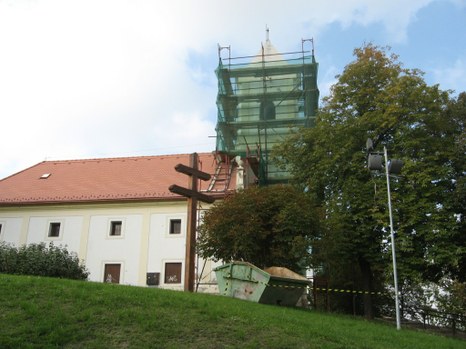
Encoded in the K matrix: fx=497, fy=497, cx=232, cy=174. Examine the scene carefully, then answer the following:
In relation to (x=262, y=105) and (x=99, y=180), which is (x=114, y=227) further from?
(x=262, y=105)

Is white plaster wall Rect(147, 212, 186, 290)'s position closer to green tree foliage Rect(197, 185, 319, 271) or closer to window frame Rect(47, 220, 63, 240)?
window frame Rect(47, 220, 63, 240)

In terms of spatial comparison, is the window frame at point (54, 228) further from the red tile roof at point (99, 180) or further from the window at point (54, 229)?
the red tile roof at point (99, 180)

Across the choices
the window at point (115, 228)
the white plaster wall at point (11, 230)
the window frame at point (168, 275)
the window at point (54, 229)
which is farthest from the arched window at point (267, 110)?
the white plaster wall at point (11, 230)

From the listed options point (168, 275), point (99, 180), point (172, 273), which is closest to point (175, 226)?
point (172, 273)

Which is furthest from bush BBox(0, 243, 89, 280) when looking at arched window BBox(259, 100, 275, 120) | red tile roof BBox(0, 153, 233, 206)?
arched window BBox(259, 100, 275, 120)

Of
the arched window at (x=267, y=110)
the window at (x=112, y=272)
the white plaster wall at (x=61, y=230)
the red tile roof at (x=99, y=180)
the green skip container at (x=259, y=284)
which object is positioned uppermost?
the arched window at (x=267, y=110)

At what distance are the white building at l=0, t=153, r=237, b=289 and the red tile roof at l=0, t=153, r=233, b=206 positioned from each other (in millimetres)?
68

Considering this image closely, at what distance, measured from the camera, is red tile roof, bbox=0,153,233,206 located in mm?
32594

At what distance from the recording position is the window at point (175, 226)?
30.7m

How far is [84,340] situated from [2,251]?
14.1 metres

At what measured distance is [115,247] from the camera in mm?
30953

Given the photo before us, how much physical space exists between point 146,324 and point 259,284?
579 cm

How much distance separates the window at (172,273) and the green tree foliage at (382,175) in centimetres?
916

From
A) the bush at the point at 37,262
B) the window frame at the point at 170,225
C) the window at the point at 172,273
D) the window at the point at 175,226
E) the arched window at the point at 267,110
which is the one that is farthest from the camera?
the arched window at the point at 267,110
